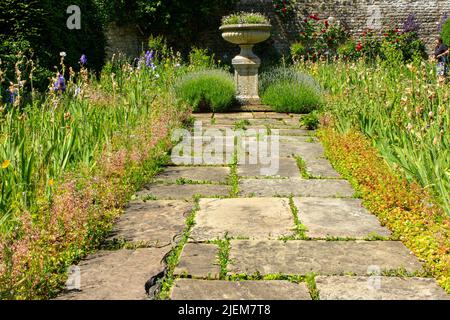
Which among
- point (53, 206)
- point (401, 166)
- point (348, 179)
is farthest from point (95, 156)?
point (401, 166)

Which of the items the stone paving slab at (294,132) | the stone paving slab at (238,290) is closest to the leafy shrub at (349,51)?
the stone paving slab at (294,132)

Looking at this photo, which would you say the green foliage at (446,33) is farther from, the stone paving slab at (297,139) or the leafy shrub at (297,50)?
the stone paving slab at (297,139)

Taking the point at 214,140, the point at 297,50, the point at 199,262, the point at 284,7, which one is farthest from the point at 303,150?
the point at 284,7

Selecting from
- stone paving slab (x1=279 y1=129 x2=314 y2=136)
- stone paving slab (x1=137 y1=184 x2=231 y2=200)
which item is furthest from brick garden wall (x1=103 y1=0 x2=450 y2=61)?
stone paving slab (x1=137 y1=184 x2=231 y2=200)

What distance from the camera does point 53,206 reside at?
2.81 meters

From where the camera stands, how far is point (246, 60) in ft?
29.1

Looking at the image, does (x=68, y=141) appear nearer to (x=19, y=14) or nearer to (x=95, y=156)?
(x=95, y=156)

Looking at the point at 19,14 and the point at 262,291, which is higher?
the point at 19,14

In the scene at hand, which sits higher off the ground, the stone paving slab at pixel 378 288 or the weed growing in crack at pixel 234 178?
the stone paving slab at pixel 378 288

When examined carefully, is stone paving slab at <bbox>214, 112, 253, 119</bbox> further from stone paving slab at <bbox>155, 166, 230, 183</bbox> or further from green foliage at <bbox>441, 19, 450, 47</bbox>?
green foliage at <bbox>441, 19, 450, 47</bbox>

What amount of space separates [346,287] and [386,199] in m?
1.20

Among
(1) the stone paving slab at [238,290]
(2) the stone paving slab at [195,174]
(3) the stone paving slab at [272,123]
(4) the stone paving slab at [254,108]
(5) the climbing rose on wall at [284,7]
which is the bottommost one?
(2) the stone paving slab at [195,174]

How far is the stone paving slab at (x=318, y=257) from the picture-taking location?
249 cm

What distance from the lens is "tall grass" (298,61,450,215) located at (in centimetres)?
341
